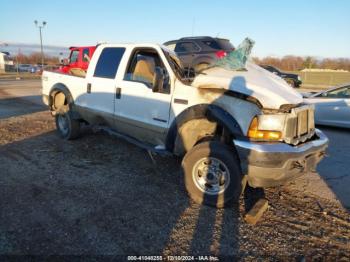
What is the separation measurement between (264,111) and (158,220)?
1764 millimetres

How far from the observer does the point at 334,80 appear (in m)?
37.6

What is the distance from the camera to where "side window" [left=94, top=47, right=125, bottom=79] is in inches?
208

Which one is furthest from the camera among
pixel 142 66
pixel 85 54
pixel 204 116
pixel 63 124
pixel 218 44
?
pixel 85 54

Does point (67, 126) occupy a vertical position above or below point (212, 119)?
below

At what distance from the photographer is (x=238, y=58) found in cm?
454

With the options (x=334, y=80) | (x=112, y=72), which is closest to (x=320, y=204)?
(x=112, y=72)

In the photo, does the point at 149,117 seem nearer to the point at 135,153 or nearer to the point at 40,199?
the point at 135,153

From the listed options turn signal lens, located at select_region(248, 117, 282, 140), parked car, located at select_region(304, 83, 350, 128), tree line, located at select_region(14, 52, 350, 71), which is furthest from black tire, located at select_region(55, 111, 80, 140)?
tree line, located at select_region(14, 52, 350, 71)

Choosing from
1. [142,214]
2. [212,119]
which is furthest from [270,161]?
[142,214]

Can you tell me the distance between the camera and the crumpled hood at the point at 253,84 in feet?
12.0

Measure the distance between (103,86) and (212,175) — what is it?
2.67 metres

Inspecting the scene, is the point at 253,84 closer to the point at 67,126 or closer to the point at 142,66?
the point at 142,66

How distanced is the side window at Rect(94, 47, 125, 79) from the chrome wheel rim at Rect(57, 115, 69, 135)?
154cm

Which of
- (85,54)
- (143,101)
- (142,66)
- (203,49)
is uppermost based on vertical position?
(203,49)
